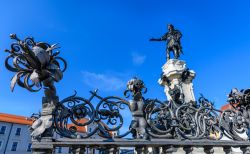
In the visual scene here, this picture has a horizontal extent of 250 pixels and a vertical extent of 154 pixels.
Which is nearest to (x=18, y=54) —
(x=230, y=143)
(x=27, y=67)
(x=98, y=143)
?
(x=27, y=67)

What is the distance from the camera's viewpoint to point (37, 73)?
3527 mm

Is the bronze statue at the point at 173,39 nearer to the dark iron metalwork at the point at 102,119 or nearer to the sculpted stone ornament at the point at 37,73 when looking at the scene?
the dark iron metalwork at the point at 102,119

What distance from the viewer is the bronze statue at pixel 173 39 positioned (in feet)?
41.0

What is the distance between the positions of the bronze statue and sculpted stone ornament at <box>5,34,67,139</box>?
970 centimetres

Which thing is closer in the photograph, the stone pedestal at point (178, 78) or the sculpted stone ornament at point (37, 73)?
the sculpted stone ornament at point (37, 73)

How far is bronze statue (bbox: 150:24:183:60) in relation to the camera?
41.0 ft

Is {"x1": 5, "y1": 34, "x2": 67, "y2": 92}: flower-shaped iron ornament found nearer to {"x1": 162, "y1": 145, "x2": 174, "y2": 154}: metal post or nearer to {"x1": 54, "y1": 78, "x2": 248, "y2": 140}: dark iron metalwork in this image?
{"x1": 54, "y1": 78, "x2": 248, "y2": 140}: dark iron metalwork

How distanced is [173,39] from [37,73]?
10.5 metres

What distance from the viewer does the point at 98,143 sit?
340 cm

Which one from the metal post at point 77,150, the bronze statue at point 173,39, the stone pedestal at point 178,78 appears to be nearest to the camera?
the metal post at point 77,150

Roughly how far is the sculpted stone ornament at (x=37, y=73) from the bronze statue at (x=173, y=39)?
9704mm

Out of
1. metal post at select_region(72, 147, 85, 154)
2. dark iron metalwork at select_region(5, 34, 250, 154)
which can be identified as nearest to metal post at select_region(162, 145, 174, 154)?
dark iron metalwork at select_region(5, 34, 250, 154)

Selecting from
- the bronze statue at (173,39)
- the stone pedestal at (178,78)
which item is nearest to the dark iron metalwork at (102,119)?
the stone pedestal at (178,78)

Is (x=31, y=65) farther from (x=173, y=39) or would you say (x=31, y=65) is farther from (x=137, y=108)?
(x=173, y=39)
